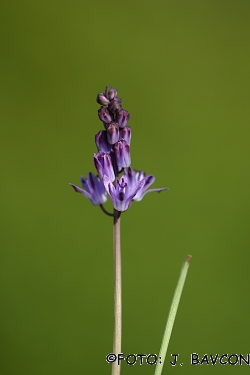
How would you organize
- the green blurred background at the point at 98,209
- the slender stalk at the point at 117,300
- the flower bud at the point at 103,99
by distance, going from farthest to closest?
1. the green blurred background at the point at 98,209
2. the flower bud at the point at 103,99
3. the slender stalk at the point at 117,300

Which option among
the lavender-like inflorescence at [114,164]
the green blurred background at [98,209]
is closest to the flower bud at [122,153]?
the lavender-like inflorescence at [114,164]

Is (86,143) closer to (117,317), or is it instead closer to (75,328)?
(75,328)

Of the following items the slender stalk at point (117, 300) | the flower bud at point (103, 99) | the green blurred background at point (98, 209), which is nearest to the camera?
the slender stalk at point (117, 300)

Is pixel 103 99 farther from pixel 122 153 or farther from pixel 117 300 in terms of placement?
pixel 117 300

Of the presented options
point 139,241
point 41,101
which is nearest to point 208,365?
point 139,241

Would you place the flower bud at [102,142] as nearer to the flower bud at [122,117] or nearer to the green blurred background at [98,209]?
the flower bud at [122,117]

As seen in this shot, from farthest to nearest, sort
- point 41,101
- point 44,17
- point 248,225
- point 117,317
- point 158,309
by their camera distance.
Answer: point 44,17 → point 41,101 → point 248,225 → point 158,309 → point 117,317

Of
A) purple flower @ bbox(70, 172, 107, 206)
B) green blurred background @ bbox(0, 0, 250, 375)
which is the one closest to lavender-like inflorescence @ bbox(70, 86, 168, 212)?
purple flower @ bbox(70, 172, 107, 206)

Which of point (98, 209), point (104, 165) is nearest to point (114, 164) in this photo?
point (104, 165)
